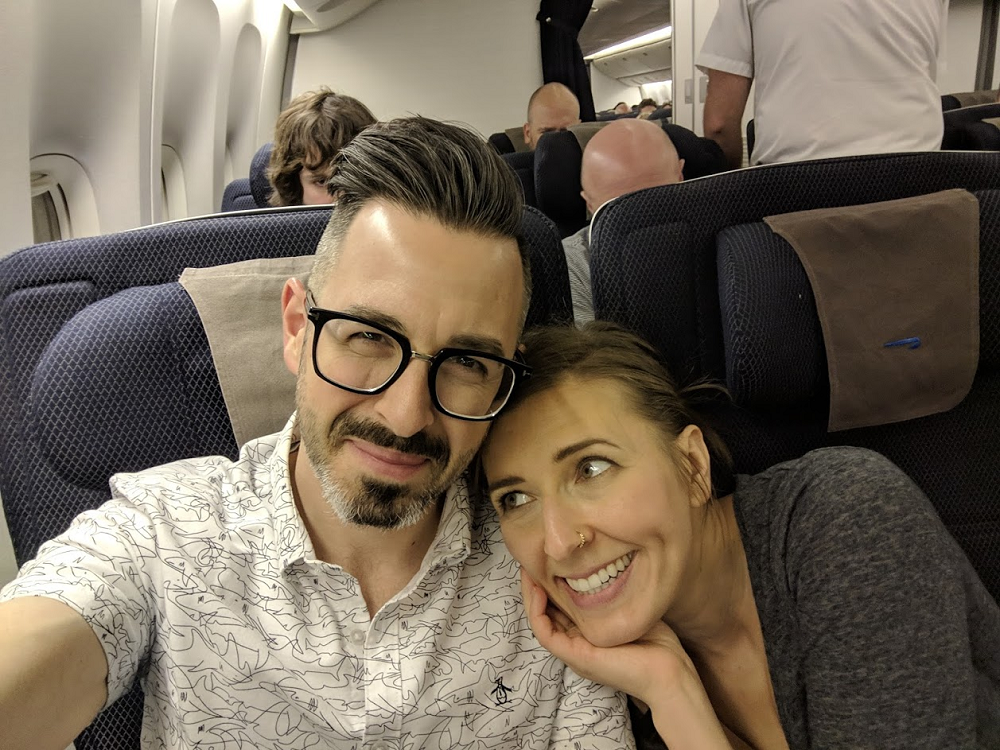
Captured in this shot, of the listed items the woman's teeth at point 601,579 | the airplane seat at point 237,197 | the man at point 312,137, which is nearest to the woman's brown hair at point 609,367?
the woman's teeth at point 601,579

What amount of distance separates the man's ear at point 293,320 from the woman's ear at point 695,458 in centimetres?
67

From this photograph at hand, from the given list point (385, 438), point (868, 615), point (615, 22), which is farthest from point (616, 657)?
point (615, 22)

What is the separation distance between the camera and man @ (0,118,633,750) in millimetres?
998

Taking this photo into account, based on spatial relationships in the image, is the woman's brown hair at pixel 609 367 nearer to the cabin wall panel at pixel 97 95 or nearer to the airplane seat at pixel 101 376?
the airplane seat at pixel 101 376

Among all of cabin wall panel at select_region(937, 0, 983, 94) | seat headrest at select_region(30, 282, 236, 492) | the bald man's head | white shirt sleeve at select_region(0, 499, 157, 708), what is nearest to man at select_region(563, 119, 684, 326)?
the bald man's head

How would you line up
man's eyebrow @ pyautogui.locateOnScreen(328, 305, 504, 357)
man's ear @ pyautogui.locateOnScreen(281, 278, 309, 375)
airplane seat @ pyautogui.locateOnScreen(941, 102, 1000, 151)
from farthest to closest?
airplane seat @ pyautogui.locateOnScreen(941, 102, 1000, 151) < man's ear @ pyautogui.locateOnScreen(281, 278, 309, 375) < man's eyebrow @ pyautogui.locateOnScreen(328, 305, 504, 357)

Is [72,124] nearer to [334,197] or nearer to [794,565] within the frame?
[334,197]

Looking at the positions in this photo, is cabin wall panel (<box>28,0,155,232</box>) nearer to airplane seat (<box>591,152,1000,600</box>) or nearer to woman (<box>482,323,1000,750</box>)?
airplane seat (<box>591,152,1000,600</box>)

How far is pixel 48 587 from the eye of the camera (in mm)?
876

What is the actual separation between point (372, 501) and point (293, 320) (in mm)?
340

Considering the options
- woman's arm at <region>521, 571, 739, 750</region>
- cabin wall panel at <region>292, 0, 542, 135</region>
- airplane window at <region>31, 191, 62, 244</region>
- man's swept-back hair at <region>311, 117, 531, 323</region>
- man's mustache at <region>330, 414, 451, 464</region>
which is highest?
cabin wall panel at <region>292, 0, 542, 135</region>

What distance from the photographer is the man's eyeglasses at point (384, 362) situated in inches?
39.1

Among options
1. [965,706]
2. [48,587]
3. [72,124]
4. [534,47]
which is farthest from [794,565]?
[534,47]

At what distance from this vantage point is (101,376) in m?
1.15
